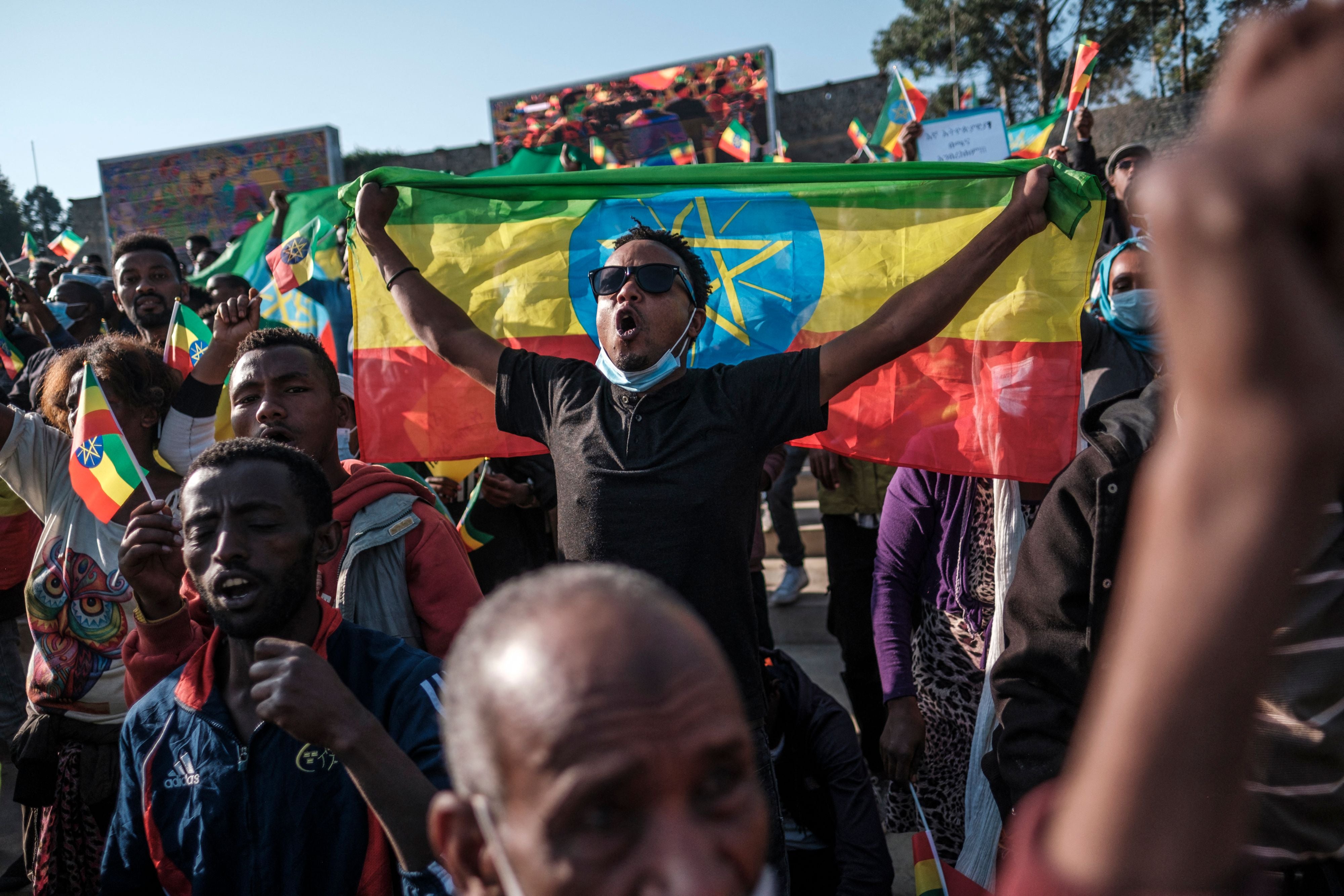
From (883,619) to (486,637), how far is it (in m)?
2.17

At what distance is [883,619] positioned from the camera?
116 inches

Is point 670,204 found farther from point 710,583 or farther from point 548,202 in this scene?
point 710,583

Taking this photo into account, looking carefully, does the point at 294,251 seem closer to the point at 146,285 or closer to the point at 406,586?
the point at 146,285

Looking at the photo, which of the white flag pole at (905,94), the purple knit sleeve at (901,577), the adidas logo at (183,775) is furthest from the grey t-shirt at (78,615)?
the white flag pole at (905,94)

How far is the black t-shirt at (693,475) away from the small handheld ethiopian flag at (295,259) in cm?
373

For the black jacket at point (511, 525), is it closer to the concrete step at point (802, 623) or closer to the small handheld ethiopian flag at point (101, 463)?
the small handheld ethiopian flag at point (101, 463)

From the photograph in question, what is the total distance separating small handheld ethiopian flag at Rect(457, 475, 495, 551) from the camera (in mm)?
4047

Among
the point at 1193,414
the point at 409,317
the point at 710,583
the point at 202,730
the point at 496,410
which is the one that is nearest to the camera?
the point at 1193,414

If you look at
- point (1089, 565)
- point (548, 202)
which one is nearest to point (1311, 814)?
point (1089, 565)

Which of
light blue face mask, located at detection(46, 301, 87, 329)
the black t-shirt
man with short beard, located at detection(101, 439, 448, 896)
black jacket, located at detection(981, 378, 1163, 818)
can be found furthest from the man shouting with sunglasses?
light blue face mask, located at detection(46, 301, 87, 329)

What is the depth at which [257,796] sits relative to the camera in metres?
1.85

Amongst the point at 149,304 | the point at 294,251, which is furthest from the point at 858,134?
the point at 149,304

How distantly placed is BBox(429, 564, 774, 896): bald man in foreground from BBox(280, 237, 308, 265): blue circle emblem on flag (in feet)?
16.9

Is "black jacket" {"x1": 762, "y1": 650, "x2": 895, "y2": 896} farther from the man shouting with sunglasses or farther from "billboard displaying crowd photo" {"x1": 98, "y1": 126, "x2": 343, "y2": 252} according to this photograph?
"billboard displaying crowd photo" {"x1": 98, "y1": 126, "x2": 343, "y2": 252}
